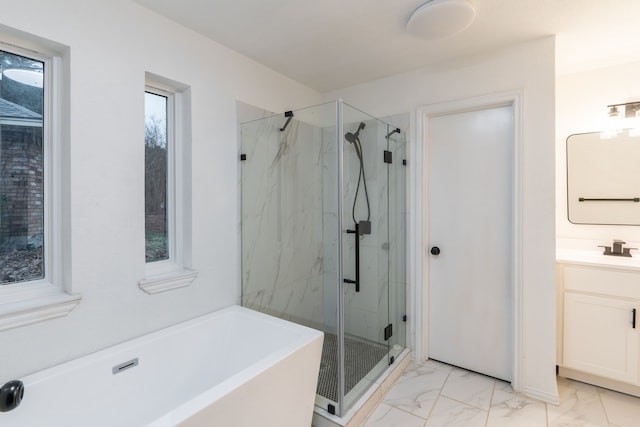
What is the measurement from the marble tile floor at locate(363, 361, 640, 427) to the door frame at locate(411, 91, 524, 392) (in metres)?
0.20

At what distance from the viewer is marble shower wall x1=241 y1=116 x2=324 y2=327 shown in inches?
89.5

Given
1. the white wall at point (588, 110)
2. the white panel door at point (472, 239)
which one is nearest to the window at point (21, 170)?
the white panel door at point (472, 239)

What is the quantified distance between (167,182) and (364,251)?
139 centimetres

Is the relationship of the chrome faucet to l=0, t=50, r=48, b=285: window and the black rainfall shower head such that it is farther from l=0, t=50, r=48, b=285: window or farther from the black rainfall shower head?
l=0, t=50, r=48, b=285: window

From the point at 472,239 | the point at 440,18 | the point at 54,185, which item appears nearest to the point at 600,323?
the point at 472,239

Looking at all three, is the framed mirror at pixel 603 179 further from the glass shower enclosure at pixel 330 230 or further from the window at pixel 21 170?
the window at pixel 21 170

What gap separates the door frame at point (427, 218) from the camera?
→ 2.12 meters

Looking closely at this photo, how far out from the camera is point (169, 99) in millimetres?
1979

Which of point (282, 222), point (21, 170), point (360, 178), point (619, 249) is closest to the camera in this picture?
point (21, 170)

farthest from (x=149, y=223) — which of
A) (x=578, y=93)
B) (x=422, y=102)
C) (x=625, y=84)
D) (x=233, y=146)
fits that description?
(x=625, y=84)

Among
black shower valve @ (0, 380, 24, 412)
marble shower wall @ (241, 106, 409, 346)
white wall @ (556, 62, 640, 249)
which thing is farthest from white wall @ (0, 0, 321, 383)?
white wall @ (556, 62, 640, 249)

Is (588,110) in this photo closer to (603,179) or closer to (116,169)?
(603,179)

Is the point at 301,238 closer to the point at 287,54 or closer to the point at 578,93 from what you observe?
the point at 287,54

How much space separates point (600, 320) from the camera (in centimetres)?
206
